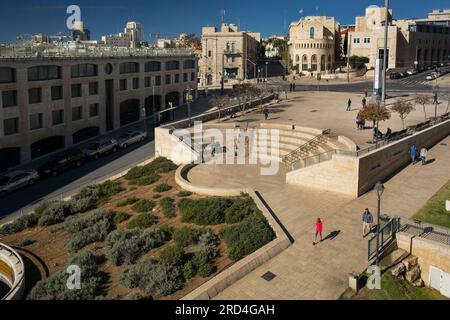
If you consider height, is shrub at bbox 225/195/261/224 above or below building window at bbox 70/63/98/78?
below

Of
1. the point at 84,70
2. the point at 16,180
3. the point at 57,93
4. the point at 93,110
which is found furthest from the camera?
the point at 93,110

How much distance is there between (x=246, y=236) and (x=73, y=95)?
112 feet

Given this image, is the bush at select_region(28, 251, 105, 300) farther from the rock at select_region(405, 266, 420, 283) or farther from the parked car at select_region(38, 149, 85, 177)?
the parked car at select_region(38, 149, 85, 177)

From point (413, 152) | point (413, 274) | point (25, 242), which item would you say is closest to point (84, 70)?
point (25, 242)

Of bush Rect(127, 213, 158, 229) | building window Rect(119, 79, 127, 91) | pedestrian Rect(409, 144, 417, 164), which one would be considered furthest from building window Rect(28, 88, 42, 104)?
pedestrian Rect(409, 144, 417, 164)

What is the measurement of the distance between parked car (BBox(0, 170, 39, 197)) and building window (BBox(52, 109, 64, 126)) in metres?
10.4

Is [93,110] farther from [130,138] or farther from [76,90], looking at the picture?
[130,138]

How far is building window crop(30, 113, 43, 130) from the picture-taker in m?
42.9

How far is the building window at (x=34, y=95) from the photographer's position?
42.7 metres

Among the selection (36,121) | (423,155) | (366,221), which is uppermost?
(36,121)

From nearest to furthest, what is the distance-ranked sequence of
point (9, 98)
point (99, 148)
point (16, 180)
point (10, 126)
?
point (16, 180)
point (9, 98)
point (10, 126)
point (99, 148)

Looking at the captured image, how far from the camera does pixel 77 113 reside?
160ft

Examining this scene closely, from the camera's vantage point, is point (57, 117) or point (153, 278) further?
point (57, 117)

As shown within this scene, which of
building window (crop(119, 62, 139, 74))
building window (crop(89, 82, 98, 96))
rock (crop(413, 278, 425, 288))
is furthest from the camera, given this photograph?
building window (crop(119, 62, 139, 74))
